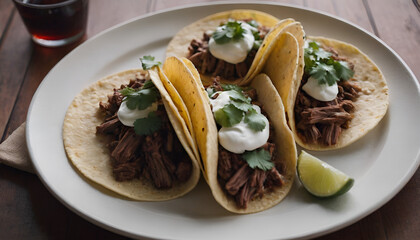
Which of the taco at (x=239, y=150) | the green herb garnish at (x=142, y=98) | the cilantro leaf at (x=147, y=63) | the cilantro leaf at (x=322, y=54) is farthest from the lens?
the cilantro leaf at (x=322, y=54)

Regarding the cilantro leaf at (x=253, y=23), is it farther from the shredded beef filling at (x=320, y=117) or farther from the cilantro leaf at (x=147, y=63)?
the cilantro leaf at (x=147, y=63)

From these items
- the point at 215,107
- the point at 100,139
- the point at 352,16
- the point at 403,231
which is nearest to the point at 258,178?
the point at 215,107

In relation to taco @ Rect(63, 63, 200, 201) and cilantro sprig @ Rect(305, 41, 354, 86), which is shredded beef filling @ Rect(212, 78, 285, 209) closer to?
taco @ Rect(63, 63, 200, 201)

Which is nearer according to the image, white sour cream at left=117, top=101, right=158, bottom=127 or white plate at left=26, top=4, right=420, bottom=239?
white plate at left=26, top=4, right=420, bottom=239

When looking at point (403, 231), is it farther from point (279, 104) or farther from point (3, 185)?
point (3, 185)

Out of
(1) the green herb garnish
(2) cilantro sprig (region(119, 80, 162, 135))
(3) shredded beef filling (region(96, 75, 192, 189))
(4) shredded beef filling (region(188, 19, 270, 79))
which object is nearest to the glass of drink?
(4) shredded beef filling (region(188, 19, 270, 79))

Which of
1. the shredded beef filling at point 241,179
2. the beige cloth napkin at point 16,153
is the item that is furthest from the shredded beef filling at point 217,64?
the beige cloth napkin at point 16,153

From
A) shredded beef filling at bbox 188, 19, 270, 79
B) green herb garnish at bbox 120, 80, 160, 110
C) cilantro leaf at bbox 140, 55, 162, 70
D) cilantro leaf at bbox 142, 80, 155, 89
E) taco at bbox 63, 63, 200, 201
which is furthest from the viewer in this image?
shredded beef filling at bbox 188, 19, 270, 79
